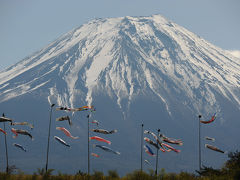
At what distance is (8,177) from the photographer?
33781mm

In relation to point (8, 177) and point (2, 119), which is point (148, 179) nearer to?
point (8, 177)

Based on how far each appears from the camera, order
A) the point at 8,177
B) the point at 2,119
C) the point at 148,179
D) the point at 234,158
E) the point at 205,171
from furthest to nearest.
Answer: the point at 234,158
the point at 205,171
the point at 2,119
the point at 148,179
the point at 8,177

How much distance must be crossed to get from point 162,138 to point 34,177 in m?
23.1

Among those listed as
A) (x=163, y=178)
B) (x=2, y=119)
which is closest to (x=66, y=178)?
(x=163, y=178)

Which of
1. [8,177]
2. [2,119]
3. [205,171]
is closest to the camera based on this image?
[8,177]

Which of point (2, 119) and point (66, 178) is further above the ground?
point (2, 119)

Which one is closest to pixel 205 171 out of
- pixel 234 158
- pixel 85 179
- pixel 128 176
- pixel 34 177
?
pixel 234 158

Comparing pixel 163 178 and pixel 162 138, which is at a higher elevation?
pixel 162 138

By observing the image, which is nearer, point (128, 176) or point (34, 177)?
point (34, 177)

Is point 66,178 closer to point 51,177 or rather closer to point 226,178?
point 51,177

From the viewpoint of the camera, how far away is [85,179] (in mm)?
35531

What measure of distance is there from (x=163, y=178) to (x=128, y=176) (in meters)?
2.98

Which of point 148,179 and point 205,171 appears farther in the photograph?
point 205,171

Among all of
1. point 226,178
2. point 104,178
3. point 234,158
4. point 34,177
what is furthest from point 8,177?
point 234,158
